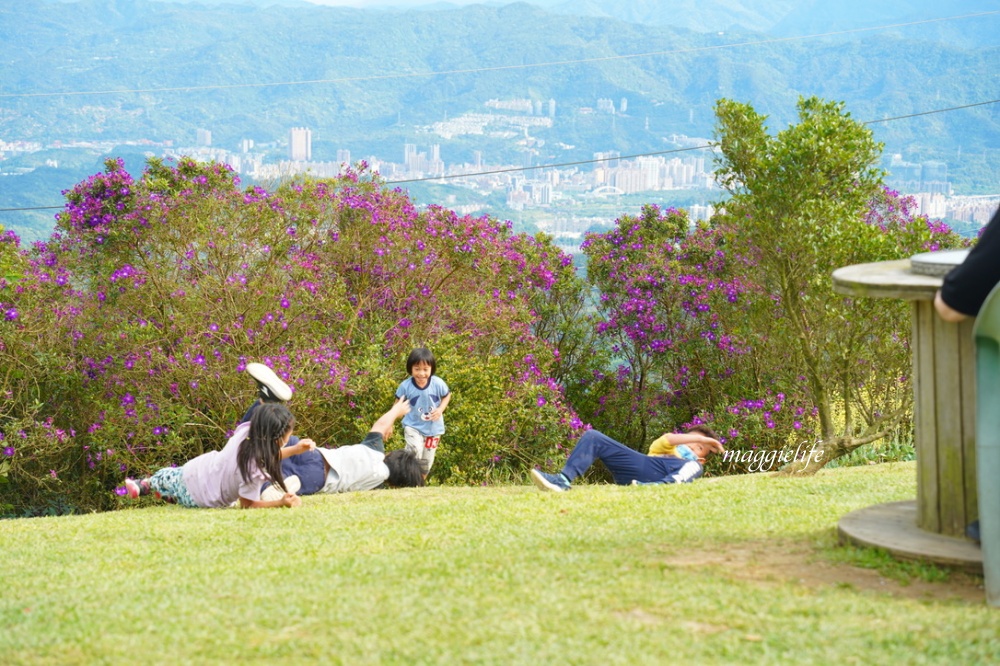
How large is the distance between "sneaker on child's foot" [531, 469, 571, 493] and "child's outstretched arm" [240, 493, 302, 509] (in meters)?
1.61

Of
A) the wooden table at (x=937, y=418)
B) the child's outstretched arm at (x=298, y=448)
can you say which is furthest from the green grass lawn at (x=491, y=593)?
the child's outstretched arm at (x=298, y=448)

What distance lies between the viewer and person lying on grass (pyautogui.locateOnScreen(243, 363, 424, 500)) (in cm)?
866

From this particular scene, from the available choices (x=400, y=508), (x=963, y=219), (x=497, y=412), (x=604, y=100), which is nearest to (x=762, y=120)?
(x=497, y=412)

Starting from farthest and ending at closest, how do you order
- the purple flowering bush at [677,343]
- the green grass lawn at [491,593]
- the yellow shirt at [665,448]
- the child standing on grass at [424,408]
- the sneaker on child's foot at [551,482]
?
the purple flowering bush at [677,343], the child standing on grass at [424,408], the yellow shirt at [665,448], the sneaker on child's foot at [551,482], the green grass lawn at [491,593]

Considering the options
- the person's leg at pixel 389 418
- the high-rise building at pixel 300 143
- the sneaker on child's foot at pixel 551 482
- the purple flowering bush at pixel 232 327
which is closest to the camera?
the sneaker on child's foot at pixel 551 482

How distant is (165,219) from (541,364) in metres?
4.40

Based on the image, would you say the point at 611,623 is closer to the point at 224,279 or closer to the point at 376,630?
the point at 376,630

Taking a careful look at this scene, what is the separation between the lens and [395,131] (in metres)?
117

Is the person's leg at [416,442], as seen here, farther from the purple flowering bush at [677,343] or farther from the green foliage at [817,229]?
the purple flowering bush at [677,343]

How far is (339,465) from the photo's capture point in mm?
8914

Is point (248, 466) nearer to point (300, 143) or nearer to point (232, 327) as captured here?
point (232, 327)

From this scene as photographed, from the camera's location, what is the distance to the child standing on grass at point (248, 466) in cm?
790

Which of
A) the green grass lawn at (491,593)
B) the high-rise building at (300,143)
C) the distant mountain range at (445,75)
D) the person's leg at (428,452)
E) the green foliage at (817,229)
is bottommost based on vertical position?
the person's leg at (428,452)

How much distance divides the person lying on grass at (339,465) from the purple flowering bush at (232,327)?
110 cm
